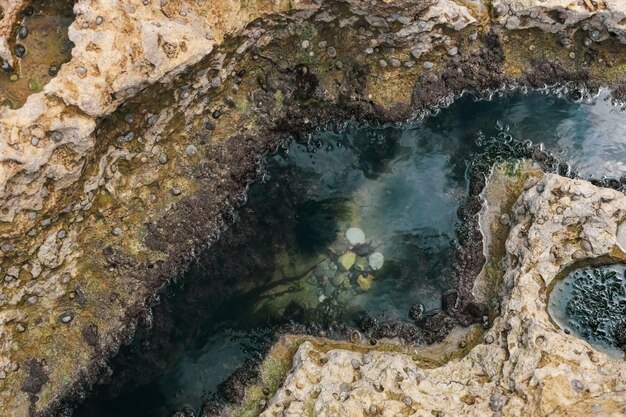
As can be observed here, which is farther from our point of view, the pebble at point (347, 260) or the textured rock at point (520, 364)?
the pebble at point (347, 260)

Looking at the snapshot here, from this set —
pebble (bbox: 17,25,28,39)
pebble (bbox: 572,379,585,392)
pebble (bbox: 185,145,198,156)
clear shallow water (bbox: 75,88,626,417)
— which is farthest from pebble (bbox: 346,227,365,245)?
pebble (bbox: 17,25,28,39)

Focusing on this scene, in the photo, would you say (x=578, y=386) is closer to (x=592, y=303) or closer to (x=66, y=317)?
(x=592, y=303)

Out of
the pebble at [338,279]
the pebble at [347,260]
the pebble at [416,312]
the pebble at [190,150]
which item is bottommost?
the pebble at [416,312]

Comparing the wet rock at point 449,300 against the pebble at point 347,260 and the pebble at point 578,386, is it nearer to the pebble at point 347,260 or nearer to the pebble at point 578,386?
the pebble at point 347,260

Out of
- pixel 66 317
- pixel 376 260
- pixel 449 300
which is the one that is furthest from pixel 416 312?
pixel 66 317

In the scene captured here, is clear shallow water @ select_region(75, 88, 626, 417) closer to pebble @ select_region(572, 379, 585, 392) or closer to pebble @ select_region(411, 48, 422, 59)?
pebble @ select_region(411, 48, 422, 59)

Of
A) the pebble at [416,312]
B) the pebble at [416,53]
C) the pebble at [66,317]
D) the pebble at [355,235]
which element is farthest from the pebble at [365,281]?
the pebble at [66,317]
